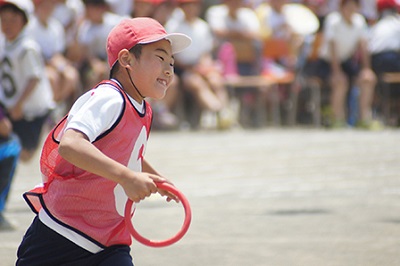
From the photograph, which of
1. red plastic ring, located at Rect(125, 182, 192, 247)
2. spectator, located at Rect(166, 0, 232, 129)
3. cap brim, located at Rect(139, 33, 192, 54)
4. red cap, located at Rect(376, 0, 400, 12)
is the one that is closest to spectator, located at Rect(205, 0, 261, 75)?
spectator, located at Rect(166, 0, 232, 129)

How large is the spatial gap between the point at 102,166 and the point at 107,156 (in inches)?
9.4

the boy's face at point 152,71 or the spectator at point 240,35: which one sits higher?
the boy's face at point 152,71

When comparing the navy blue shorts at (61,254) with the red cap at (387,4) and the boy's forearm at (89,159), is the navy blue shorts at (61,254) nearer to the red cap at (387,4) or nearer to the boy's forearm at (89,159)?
the boy's forearm at (89,159)

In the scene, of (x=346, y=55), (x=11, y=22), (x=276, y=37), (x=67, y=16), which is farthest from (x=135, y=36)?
(x=276, y=37)

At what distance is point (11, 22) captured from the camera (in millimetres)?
9539

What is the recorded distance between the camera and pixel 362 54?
15188mm

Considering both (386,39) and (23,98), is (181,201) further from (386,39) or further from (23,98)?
(386,39)

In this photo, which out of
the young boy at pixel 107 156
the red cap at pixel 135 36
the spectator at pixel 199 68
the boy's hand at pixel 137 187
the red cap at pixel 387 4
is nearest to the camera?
the boy's hand at pixel 137 187

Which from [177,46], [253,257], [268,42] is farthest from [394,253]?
[268,42]

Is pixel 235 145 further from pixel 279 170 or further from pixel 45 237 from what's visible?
pixel 45 237

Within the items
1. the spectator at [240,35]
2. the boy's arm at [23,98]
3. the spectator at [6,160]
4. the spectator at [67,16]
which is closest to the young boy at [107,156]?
the spectator at [6,160]

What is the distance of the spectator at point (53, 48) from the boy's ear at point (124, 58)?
9491 millimetres

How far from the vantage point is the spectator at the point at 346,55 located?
49.4ft

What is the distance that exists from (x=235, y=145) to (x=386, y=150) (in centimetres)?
196
